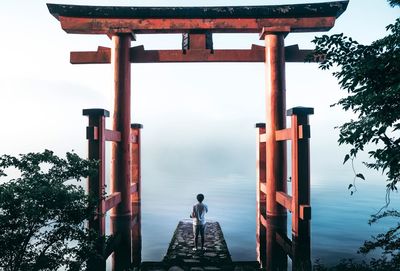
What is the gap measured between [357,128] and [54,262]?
423 cm

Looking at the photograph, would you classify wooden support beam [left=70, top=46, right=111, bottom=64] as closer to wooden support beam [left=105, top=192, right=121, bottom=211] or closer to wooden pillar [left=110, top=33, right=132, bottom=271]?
wooden pillar [left=110, top=33, right=132, bottom=271]

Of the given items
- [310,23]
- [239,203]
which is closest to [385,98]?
[310,23]

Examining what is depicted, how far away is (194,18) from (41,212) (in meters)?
4.97

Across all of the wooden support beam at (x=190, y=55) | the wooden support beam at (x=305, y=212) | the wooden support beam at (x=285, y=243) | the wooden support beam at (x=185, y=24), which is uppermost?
the wooden support beam at (x=185, y=24)

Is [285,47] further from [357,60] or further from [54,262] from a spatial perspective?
[54,262]

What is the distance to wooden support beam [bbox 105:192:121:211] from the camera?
5.88 meters

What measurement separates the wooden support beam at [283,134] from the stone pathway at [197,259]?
2.97 meters

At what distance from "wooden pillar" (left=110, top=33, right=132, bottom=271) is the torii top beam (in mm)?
410

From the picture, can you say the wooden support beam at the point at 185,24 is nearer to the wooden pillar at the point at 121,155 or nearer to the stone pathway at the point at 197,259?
the wooden pillar at the point at 121,155

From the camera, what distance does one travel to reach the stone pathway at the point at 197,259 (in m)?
7.14

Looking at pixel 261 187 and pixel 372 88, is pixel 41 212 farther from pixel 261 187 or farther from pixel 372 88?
pixel 261 187

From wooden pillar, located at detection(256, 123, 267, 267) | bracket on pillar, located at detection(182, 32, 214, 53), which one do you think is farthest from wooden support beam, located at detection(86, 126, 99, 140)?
wooden pillar, located at detection(256, 123, 267, 267)

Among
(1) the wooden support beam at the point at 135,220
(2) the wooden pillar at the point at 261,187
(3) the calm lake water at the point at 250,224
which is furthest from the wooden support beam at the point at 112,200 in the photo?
(3) the calm lake water at the point at 250,224

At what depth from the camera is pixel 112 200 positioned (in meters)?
6.21
